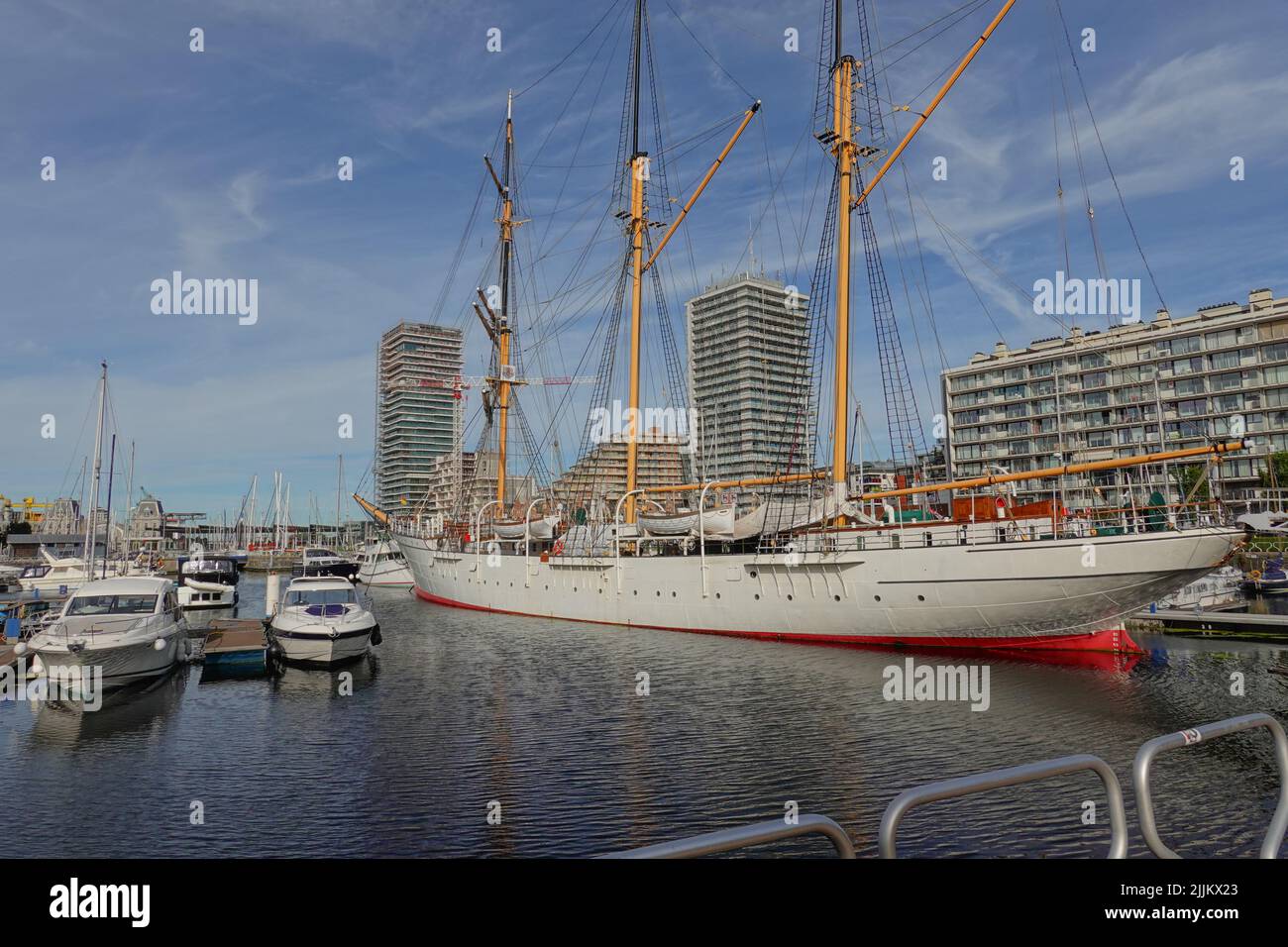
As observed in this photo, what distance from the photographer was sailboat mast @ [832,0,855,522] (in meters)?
33.5

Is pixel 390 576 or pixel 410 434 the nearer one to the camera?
pixel 390 576

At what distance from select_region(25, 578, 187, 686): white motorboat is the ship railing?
78.0ft

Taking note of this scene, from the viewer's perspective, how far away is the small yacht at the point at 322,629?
26.5 metres

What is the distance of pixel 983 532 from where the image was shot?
27.5 meters

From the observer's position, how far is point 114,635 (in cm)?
2231

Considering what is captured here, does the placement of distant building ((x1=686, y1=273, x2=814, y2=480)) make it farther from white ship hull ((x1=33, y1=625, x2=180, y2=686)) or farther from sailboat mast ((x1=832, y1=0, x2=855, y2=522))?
white ship hull ((x1=33, y1=625, x2=180, y2=686))

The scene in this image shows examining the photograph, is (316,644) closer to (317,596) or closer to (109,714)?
(317,596)

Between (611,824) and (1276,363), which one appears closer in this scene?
(611,824)

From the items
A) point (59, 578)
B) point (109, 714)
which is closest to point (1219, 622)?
point (109, 714)

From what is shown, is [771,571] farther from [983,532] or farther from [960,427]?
[960,427]

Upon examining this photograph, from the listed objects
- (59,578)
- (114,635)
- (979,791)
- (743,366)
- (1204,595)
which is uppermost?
(743,366)

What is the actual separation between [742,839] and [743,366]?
156 meters
